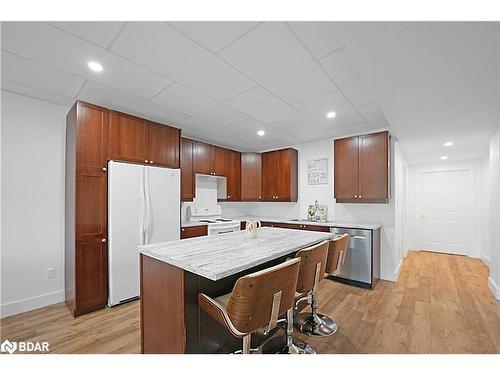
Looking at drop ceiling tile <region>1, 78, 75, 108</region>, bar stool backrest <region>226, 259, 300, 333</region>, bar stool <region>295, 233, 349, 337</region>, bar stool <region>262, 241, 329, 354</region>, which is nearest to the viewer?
bar stool backrest <region>226, 259, 300, 333</region>

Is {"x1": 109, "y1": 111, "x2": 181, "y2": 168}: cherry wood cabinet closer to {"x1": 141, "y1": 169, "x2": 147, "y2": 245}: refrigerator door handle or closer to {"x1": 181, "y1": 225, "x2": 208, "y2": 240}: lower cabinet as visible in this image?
{"x1": 141, "y1": 169, "x2": 147, "y2": 245}: refrigerator door handle

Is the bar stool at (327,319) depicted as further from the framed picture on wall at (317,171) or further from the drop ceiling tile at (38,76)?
the drop ceiling tile at (38,76)

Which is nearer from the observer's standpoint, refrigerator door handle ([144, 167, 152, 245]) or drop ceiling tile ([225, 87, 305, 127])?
drop ceiling tile ([225, 87, 305, 127])

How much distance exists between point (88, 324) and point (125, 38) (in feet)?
8.65

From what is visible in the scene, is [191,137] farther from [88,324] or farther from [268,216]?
[88,324]

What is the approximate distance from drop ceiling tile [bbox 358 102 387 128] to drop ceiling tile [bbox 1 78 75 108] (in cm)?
352

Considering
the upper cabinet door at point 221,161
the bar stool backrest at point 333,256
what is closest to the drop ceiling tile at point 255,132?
the upper cabinet door at point 221,161

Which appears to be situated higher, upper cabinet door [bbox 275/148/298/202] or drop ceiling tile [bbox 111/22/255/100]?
drop ceiling tile [bbox 111/22/255/100]

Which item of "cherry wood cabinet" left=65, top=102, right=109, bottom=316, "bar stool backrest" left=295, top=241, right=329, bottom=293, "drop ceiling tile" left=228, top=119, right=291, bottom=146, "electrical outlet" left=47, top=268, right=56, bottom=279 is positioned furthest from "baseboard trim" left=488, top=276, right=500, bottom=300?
"electrical outlet" left=47, top=268, right=56, bottom=279

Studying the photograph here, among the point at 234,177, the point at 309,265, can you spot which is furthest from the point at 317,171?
the point at 309,265

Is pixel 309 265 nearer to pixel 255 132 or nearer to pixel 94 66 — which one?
pixel 94 66

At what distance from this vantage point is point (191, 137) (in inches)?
168

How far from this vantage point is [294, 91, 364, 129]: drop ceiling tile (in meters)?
2.64
